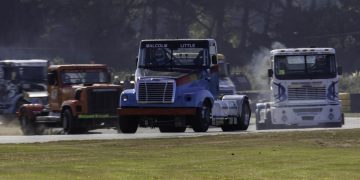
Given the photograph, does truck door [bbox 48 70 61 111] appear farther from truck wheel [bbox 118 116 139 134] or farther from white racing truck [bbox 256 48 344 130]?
A: white racing truck [bbox 256 48 344 130]

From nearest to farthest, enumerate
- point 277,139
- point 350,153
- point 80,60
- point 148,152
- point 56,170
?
1. point 56,170
2. point 350,153
3. point 148,152
4. point 277,139
5. point 80,60

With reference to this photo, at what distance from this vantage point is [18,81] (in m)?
46.2

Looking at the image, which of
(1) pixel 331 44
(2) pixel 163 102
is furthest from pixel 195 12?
(2) pixel 163 102

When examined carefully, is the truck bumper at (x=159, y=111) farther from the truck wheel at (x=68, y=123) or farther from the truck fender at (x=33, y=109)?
the truck fender at (x=33, y=109)

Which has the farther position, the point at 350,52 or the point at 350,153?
the point at 350,52

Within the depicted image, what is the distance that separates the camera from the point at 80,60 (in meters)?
80.8

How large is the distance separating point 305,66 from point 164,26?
163ft

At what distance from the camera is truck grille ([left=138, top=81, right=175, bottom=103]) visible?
32.3 meters

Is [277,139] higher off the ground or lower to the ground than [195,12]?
lower

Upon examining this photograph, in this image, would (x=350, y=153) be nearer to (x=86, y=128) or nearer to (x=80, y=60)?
(x=86, y=128)

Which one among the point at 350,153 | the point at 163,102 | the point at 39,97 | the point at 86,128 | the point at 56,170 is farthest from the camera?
the point at 39,97

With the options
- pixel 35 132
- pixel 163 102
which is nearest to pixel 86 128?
pixel 35 132

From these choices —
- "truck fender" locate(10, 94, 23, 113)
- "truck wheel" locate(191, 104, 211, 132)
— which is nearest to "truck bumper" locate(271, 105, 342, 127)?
"truck wheel" locate(191, 104, 211, 132)

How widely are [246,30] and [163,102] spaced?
5954 centimetres
